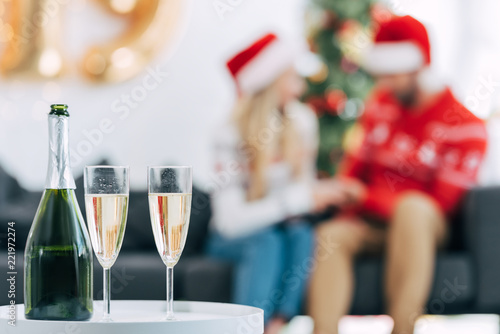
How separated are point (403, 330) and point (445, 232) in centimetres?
38

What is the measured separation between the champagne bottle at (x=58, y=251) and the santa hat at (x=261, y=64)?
196cm

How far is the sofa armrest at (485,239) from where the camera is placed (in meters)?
2.49

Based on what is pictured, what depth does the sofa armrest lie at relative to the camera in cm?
249

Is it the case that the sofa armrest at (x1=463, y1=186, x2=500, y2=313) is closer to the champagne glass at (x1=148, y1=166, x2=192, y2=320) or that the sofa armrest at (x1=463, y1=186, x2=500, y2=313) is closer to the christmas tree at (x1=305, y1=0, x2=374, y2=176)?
the christmas tree at (x1=305, y1=0, x2=374, y2=176)

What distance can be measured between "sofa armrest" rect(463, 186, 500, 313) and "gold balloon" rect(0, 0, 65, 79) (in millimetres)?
1915

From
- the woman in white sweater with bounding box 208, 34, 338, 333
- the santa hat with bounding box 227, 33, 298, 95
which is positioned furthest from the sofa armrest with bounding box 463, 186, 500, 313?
the santa hat with bounding box 227, 33, 298, 95

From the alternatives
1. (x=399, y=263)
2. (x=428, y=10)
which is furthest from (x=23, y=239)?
(x=428, y=10)

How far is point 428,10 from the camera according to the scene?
3789 millimetres

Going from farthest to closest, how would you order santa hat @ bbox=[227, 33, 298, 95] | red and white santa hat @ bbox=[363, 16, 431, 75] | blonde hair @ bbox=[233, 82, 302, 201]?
red and white santa hat @ bbox=[363, 16, 431, 75] → santa hat @ bbox=[227, 33, 298, 95] → blonde hair @ bbox=[233, 82, 302, 201]

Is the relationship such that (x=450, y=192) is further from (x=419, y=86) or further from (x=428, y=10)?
(x=428, y=10)

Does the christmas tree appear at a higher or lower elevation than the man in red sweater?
higher

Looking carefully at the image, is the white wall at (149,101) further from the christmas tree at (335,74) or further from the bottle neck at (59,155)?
the bottle neck at (59,155)

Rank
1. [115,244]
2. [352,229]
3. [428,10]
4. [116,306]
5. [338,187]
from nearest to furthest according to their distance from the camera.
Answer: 1. [115,244]
2. [116,306]
3. [352,229]
4. [338,187]
5. [428,10]

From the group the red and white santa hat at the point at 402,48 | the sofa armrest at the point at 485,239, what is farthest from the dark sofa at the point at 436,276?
the red and white santa hat at the point at 402,48
